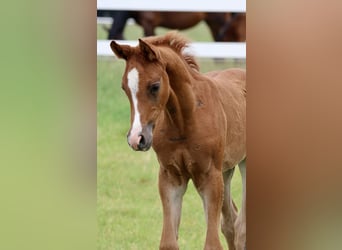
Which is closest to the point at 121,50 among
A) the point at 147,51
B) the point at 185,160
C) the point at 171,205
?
the point at 147,51

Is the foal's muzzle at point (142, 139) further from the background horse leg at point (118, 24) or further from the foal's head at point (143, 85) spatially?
the background horse leg at point (118, 24)

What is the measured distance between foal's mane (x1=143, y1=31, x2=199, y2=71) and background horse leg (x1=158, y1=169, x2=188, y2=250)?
14.1 inches

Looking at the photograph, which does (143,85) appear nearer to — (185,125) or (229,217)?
(185,125)

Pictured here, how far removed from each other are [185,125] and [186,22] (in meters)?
0.33

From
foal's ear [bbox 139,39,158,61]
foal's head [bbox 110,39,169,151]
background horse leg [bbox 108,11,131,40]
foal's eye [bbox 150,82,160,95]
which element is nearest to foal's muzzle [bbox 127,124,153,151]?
foal's head [bbox 110,39,169,151]

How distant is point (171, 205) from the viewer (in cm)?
241

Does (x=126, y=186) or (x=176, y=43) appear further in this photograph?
(x=126, y=186)

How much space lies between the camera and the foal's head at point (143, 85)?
228 centimetres
